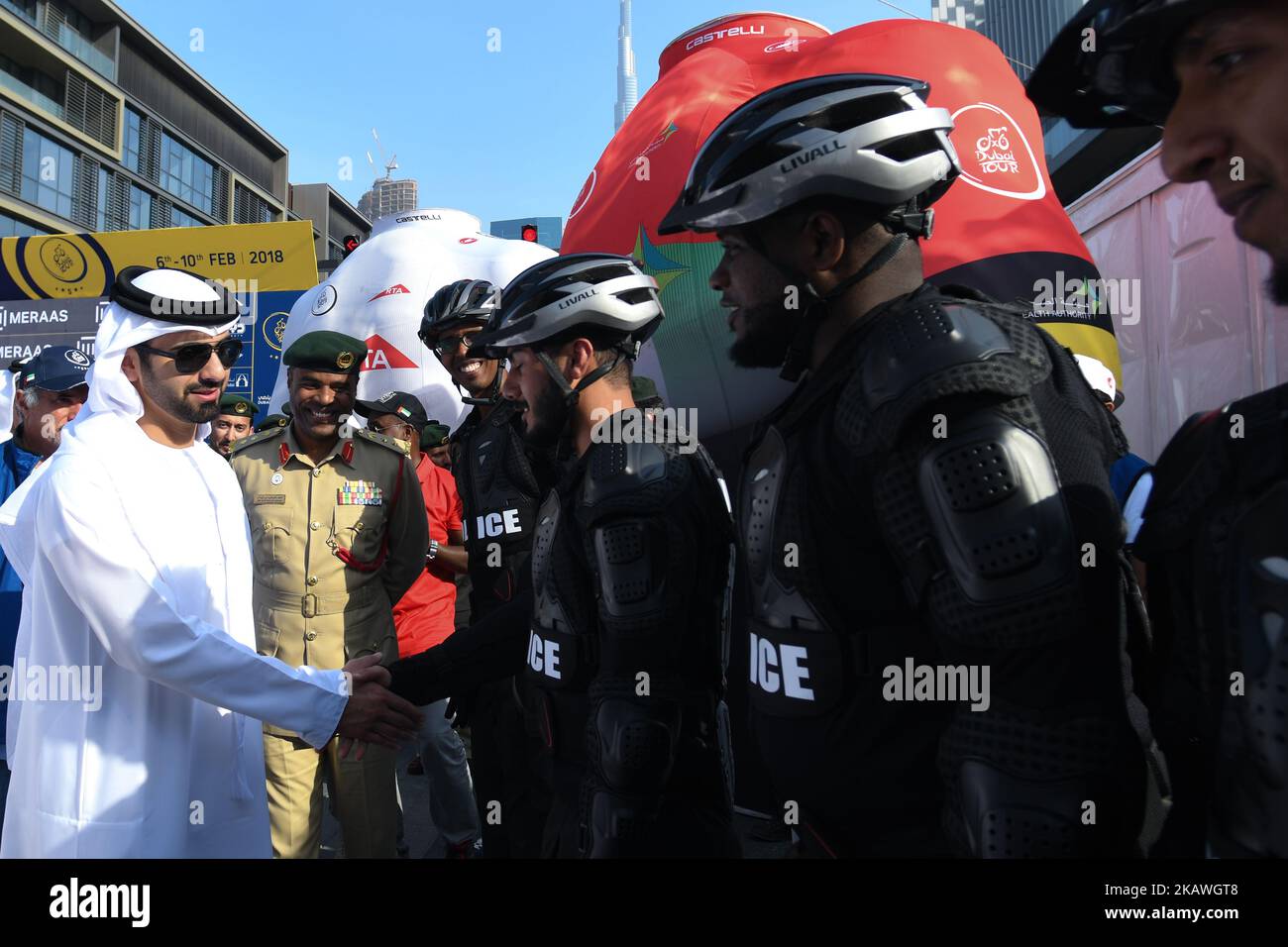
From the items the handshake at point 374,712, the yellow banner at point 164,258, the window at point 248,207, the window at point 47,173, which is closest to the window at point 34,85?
the window at point 47,173

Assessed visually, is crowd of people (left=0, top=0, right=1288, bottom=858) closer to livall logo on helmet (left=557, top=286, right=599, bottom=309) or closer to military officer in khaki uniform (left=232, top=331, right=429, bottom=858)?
livall logo on helmet (left=557, top=286, right=599, bottom=309)

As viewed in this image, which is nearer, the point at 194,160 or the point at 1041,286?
the point at 1041,286

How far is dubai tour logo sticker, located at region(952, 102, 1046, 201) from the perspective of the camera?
4867 millimetres

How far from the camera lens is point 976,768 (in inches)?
47.0

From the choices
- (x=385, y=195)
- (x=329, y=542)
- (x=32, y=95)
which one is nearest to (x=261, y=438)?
(x=329, y=542)

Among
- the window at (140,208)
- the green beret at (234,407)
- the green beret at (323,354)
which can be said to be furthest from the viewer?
the window at (140,208)

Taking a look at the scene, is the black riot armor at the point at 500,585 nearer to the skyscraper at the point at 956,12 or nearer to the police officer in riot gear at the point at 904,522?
the police officer in riot gear at the point at 904,522

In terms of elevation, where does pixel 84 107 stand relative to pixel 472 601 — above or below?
above

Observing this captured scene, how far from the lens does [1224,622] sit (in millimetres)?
1058

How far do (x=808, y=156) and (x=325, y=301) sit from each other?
8860 mm

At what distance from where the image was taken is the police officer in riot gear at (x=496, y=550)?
348cm
